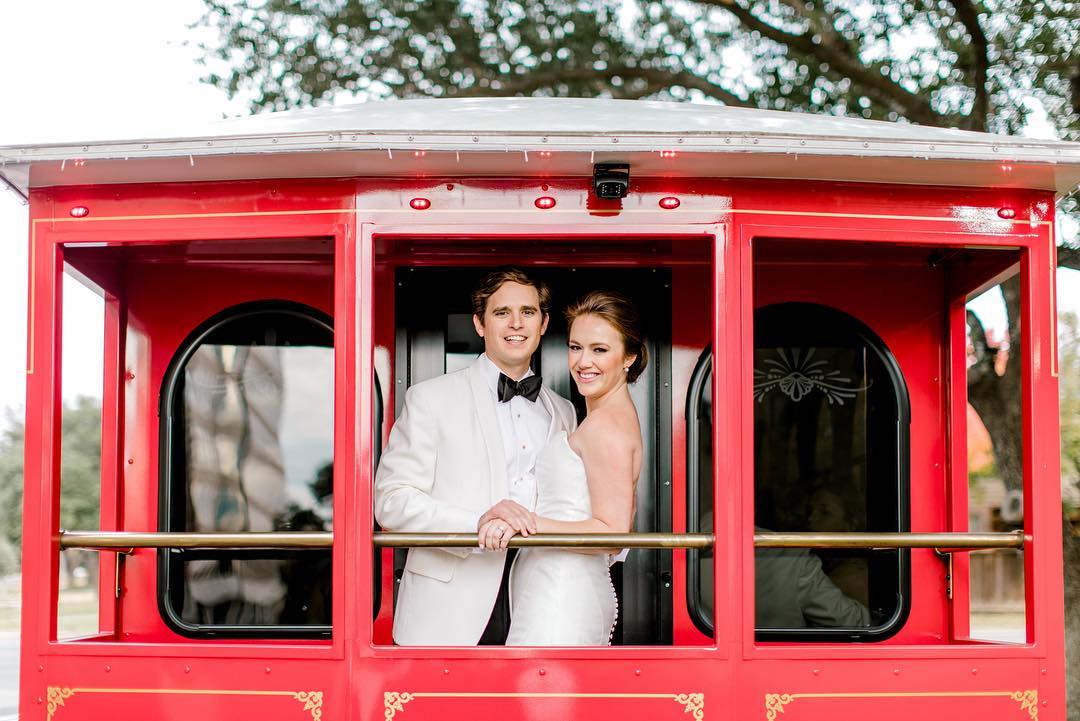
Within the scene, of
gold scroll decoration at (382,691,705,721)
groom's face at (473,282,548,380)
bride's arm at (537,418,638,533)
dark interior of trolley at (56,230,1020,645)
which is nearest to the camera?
gold scroll decoration at (382,691,705,721)

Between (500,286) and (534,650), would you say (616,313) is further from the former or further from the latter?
(534,650)

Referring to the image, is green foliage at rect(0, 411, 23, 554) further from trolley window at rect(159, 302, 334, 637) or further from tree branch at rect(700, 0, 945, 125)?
trolley window at rect(159, 302, 334, 637)

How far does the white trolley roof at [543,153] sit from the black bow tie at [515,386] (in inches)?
38.6

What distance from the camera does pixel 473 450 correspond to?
4.73m

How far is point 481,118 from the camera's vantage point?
14.3 feet

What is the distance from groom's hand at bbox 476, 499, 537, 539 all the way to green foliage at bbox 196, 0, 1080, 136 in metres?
5.70

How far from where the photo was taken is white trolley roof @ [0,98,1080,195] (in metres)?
3.81

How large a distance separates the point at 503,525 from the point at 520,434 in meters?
0.84

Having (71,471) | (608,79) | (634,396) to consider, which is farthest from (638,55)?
(71,471)

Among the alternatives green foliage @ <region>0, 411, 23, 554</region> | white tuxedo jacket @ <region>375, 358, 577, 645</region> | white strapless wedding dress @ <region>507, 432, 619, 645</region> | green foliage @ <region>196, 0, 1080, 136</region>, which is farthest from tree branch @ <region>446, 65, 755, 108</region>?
green foliage @ <region>0, 411, 23, 554</region>

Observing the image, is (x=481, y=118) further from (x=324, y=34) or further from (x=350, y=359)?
(x=324, y=34)

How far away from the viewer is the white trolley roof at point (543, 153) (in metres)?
3.81

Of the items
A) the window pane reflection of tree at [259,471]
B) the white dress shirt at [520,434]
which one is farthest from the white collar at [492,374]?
the window pane reflection of tree at [259,471]

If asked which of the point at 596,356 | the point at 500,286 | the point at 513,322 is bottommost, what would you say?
A: the point at 596,356
